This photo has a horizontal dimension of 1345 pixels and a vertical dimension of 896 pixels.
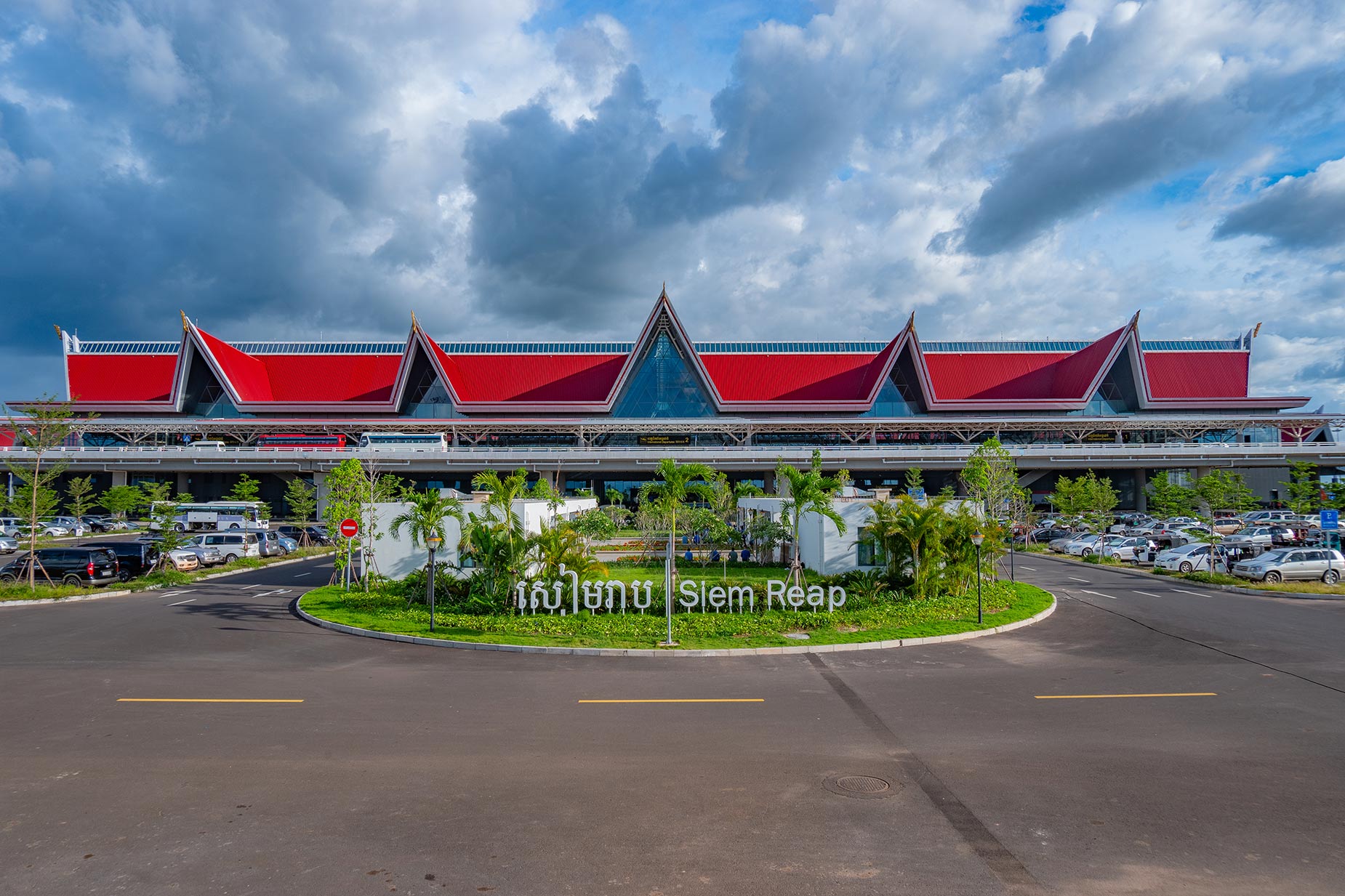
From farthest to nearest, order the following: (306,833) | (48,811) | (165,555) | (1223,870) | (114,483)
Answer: (114,483), (165,555), (48,811), (306,833), (1223,870)

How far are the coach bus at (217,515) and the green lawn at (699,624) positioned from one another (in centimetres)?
2880

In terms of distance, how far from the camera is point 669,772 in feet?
24.0

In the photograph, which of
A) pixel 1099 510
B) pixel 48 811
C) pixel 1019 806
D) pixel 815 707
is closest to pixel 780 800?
pixel 1019 806

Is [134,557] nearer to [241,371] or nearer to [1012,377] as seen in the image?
[241,371]

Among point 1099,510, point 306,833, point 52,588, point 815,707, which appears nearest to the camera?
point 306,833

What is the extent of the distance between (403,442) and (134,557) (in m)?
26.4

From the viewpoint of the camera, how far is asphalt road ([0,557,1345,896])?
213 inches

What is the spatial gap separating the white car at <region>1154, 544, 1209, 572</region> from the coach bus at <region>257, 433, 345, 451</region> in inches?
1907

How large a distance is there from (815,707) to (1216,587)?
19.6 meters

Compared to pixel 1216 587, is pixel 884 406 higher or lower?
higher

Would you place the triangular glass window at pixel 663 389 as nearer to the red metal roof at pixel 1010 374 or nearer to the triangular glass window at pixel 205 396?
the red metal roof at pixel 1010 374

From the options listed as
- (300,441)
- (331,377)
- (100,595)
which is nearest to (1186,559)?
(100,595)

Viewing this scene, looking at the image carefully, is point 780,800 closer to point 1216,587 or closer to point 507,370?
point 1216,587

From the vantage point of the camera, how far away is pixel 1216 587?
21781mm
